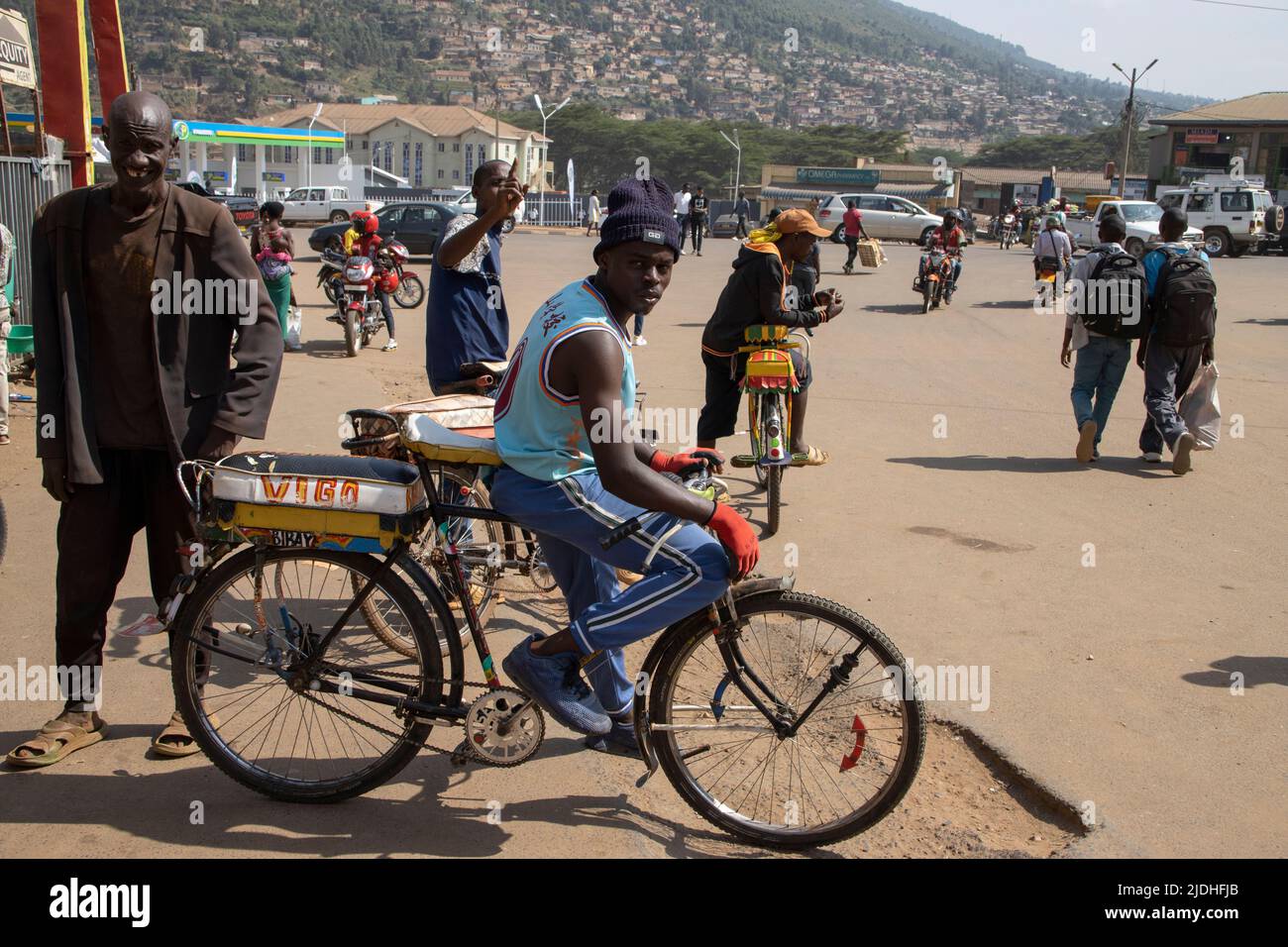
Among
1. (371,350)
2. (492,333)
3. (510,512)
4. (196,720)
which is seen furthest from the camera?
(371,350)

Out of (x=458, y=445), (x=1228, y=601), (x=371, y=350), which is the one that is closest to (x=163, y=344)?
(x=458, y=445)

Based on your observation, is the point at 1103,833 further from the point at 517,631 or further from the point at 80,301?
the point at 80,301

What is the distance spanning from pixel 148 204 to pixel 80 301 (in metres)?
0.39

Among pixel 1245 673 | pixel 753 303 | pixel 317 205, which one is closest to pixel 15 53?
pixel 753 303

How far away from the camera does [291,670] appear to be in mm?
3756

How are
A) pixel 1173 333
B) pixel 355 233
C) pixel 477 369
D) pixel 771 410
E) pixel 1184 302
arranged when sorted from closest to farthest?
pixel 477 369, pixel 771 410, pixel 1184 302, pixel 1173 333, pixel 355 233

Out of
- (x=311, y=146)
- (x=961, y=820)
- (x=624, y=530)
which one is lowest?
(x=961, y=820)

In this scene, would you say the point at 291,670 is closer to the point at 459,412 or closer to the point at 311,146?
the point at 459,412

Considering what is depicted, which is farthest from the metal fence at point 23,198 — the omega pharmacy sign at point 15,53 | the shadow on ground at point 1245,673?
the shadow on ground at point 1245,673

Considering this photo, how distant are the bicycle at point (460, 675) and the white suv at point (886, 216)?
1519 inches

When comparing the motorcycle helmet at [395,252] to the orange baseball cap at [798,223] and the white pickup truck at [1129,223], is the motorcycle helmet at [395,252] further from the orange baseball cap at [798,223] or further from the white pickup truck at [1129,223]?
the white pickup truck at [1129,223]

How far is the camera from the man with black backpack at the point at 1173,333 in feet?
28.9

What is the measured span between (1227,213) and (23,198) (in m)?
34.3

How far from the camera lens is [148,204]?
12.6 feet
